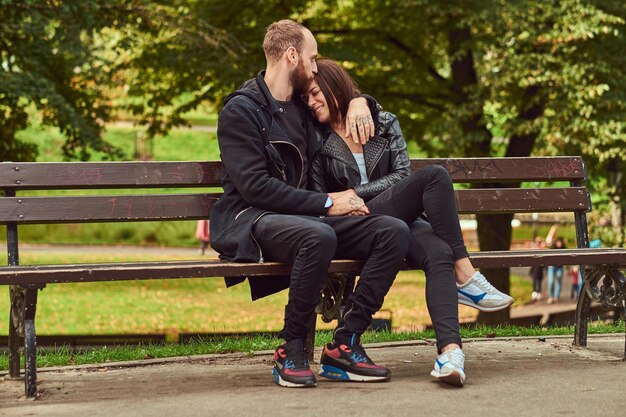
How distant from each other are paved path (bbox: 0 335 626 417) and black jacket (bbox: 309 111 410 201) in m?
0.87

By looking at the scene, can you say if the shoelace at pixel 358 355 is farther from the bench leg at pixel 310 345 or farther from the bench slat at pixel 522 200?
the bench slat at pixel 522 200

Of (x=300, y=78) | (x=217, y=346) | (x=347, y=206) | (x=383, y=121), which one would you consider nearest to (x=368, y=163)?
(x=383, y=121)

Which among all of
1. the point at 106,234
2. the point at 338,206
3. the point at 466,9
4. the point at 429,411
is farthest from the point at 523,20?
the point at 106,234

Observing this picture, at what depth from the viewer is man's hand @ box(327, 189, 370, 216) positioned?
4.82 meters

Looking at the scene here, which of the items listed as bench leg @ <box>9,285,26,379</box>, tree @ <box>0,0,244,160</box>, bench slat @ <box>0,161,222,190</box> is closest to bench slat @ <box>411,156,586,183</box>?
bench slat @ <box>0,161,222,190</box>

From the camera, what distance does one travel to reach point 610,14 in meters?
13.8

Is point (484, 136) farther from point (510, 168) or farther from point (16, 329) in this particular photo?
point (16, 329)

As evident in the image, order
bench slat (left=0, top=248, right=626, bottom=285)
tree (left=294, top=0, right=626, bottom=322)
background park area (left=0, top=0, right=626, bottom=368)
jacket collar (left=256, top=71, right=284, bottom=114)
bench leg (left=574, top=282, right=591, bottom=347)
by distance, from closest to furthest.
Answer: bench slat (left=0, top=248, right=626, bottom=285), jacket collar (left=256, top=71, right=284, bottom=114), bench leg (left=574, top=282, right=591, bottom=347), background park area (left=0, top=0, right=626, bottom=368), tree (left=294, top=0, right=626, bottom=322)

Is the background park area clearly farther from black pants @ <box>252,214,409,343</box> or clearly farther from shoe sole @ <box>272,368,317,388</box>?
shoe sole @ <box>272,368,317,388</box>

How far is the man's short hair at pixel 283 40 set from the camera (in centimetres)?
502

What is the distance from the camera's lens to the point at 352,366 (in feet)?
15.1

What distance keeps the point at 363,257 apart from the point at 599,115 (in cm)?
984

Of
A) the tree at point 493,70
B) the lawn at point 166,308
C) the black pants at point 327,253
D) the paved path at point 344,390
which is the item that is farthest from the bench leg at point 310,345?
the lawn at point 166,308

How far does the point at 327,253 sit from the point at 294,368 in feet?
1.68
